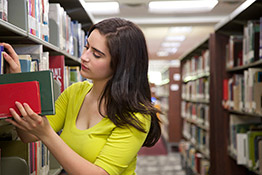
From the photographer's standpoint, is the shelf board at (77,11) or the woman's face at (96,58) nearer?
the woman's face at (96,58)

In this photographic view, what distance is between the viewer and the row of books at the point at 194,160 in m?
3.94

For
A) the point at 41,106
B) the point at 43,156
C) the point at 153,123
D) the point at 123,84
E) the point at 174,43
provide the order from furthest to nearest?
the point at 174,43
the point at 43,156
the point at 153,123
the point at 123,84
the point at 41,106

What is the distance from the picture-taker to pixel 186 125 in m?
5.45

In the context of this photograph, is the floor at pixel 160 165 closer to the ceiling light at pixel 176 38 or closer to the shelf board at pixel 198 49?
the shelf board at pixel 198 49

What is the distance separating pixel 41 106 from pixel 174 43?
28.6 feet

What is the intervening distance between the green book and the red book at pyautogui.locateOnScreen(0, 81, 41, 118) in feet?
0.07

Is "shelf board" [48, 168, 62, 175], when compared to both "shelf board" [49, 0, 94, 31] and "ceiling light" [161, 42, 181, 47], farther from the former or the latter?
"ceiling light" [161, 42, 181, 47]

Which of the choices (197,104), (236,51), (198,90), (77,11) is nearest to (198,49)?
(198,90)

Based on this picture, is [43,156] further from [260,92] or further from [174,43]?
[174,43]

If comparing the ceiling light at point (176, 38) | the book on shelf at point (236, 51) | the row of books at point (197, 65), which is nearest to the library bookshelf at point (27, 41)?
the book on shelf at point (236, 51)

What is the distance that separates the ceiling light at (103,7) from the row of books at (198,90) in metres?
1.89

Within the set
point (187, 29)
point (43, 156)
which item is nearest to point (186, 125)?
point (187, 29)

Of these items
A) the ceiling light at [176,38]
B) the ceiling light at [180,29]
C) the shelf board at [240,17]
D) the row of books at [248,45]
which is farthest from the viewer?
the ceiling light at [176,38]

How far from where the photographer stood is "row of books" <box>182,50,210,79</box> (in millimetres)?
4086
